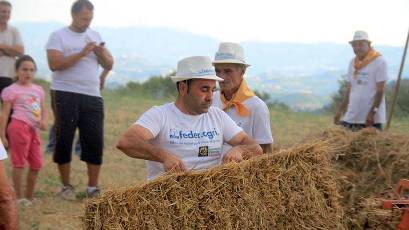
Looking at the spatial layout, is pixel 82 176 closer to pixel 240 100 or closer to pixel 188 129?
pixel 240 100

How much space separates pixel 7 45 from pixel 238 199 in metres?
4.97

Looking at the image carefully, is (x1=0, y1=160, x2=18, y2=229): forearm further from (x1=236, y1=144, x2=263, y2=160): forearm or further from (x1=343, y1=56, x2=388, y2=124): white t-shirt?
(x1=343, y1=56, x2=388, y2=124): white t-shirt

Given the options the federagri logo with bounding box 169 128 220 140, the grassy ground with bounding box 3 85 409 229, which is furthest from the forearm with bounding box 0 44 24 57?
the federagri logo with bounding box 169 128 220 140

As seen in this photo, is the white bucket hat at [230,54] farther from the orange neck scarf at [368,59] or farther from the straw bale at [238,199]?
the orange neck scarf at [368,59]

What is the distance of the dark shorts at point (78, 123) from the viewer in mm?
6602

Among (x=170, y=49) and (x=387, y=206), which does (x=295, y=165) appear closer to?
(x=387, y=206)

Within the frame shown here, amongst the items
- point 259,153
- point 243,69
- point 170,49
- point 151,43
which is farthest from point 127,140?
point 151,43

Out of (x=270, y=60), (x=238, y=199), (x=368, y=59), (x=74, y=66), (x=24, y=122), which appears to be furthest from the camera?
(x=270, y=60)

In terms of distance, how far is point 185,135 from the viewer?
3.80 m

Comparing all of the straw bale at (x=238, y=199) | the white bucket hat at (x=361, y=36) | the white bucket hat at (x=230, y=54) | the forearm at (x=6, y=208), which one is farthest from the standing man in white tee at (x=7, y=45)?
the forearm at (x=6, y=208)

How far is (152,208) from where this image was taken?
9.99 feet

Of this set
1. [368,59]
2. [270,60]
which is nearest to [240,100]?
[368,59]

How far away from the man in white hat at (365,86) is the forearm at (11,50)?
13.6ft

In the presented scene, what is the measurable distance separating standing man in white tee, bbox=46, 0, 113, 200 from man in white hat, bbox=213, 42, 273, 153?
8.22ft
